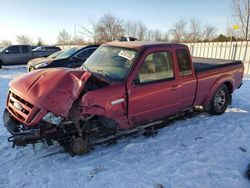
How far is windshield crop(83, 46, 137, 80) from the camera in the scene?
13.3ft

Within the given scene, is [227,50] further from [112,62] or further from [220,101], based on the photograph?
[112,62]

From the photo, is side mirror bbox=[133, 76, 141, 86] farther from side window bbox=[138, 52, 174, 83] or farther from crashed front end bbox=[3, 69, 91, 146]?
crashed front end bbox=[3, 69, 91, 146]

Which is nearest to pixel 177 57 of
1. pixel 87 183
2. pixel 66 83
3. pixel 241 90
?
pixel 66 83

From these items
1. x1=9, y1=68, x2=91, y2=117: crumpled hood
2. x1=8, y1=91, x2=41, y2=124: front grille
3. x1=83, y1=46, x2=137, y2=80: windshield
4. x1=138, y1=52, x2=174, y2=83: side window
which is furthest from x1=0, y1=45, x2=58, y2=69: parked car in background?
x1=138, y1=52, x2=174, y2=83: side window

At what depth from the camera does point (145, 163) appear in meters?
3.62

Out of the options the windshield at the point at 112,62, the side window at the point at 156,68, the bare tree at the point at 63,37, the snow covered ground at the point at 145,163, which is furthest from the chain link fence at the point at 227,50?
the bare tree at the point at 63,37

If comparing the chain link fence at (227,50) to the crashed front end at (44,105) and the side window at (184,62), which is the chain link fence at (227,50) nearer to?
the side window at (184,62)

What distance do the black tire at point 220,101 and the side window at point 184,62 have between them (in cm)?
136

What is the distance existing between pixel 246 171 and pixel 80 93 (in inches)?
107

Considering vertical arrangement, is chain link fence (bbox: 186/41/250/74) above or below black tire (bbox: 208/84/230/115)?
above

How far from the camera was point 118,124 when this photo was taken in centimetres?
396

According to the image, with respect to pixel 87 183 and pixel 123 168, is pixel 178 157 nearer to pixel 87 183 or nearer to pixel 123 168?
pixel 123 168

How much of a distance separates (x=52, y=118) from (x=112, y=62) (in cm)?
162

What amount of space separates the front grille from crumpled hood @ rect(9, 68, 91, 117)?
0.09 meters
